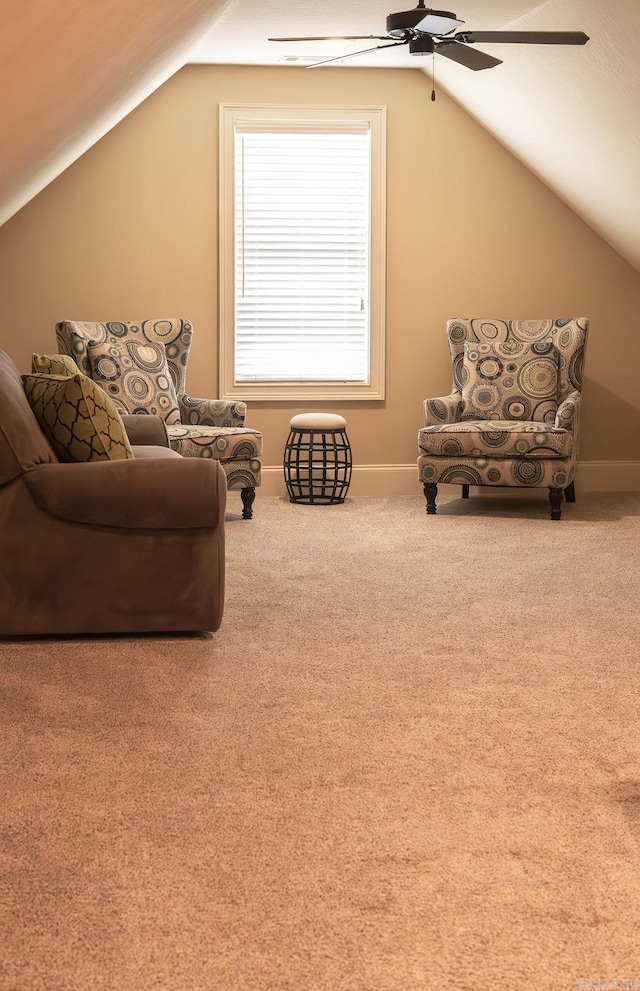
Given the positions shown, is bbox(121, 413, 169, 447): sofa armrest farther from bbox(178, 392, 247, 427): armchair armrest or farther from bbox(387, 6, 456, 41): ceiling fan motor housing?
bbox(387, 6, 456, 41): ceiling fan motor housing

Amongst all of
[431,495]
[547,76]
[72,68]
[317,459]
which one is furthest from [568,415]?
[72,68]

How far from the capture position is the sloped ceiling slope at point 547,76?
194 inches

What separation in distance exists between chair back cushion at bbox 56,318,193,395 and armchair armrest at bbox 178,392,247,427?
14 centimetres

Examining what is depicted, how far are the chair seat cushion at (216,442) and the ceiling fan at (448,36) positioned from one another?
7.00ft

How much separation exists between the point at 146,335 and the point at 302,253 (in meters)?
1.23

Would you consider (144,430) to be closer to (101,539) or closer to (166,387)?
(166,387)

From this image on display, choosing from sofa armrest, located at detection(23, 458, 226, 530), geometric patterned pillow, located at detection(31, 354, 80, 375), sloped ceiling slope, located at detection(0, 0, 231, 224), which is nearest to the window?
sloped ceiling slope, located at detection(0, 0, 231, 224)

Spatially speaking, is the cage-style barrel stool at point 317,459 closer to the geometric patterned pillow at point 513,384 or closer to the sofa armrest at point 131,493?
the geometric patterned pillow at point 513,384

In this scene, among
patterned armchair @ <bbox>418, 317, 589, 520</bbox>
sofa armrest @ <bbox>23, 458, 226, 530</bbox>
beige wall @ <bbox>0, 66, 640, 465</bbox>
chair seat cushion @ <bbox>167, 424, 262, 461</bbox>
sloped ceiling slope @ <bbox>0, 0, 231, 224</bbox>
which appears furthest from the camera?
beige wall @ <bbox>0, 66, 640, 465</bbox>

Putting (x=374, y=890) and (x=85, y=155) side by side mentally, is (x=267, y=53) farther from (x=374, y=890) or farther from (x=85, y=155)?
(x=374, y=890)

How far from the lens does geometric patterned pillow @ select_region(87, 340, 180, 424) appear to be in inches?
230

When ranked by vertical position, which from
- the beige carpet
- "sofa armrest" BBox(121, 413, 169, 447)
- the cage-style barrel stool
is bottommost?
the beige carpet

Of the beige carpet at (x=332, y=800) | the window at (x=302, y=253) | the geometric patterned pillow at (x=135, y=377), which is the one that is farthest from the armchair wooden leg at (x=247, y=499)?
the beige carpet at (x=332, y=800)

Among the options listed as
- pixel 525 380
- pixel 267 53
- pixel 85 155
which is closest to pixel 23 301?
pixel 85 155
